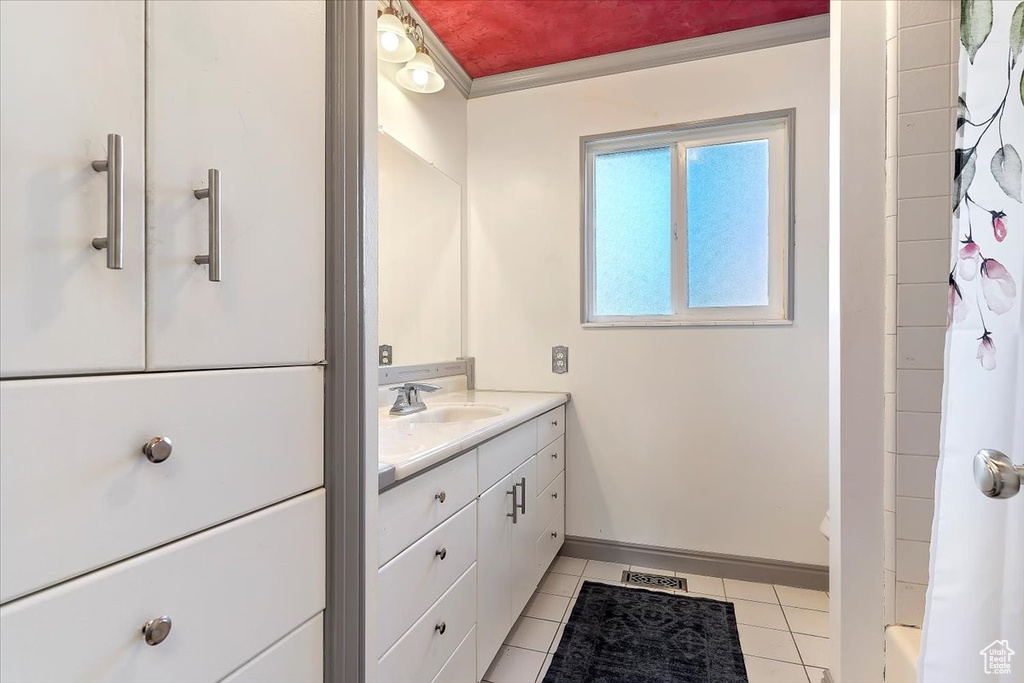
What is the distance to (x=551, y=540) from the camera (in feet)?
7.16

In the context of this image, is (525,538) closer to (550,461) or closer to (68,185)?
(550,461)

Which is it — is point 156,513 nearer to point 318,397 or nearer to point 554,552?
point 318,397

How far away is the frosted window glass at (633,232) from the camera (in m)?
2.43

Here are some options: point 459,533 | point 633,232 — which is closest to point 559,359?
point 633,232

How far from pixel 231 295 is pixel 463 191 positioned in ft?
7.02

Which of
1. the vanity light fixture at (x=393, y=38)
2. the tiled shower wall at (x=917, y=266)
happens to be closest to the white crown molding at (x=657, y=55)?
the vanity light fixture at (x=393, y=38)

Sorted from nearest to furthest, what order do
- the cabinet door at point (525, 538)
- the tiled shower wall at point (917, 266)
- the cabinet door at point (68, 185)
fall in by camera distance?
the cabinet door at point (68, 185) < the tiled shower wall at point (917, 266) < the cabinet door at point (525, 538)

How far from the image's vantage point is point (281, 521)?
0.71 meters

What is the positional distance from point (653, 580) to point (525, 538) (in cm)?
82

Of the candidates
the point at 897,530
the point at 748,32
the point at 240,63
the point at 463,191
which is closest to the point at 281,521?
the point at 240,63

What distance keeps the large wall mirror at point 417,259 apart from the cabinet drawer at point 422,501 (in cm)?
85

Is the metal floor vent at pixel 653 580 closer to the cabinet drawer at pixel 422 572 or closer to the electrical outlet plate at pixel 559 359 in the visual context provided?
the electrical outlet plate at pixel 559 359

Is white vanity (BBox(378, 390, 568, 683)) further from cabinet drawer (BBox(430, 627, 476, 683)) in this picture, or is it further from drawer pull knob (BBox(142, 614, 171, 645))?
drawer pull knob (BBox(142, 614, 171, 645))
